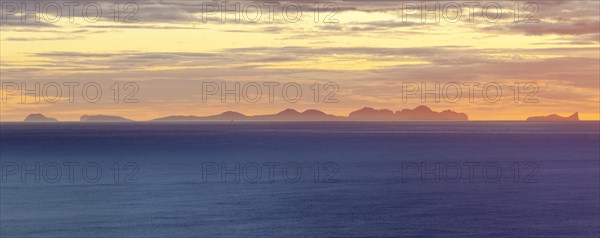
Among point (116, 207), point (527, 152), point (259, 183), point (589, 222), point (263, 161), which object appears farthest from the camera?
point (527, 152)

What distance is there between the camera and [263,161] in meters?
149

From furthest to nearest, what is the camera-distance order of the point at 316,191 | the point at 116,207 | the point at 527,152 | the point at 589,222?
the point at 527,152, the point at 316,191, the point at 116,207, the point at 589,222

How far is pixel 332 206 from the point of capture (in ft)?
266

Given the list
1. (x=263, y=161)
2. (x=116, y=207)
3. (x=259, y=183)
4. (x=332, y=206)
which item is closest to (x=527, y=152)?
(x=263, y=161)

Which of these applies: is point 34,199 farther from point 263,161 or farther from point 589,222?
point 263,161

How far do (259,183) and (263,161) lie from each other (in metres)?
46.0

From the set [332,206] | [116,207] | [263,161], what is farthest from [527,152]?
[116,207]

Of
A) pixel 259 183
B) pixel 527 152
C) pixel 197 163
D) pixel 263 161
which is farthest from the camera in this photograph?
pixel 527 152

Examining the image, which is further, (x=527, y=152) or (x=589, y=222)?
(x=527, y=152)

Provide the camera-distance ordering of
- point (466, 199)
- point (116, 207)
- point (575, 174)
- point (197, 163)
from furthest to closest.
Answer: point (197, 163) → point (575, 174) → point (466, 199) → point (116, 207)

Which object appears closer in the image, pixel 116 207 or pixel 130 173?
pixel 116 207

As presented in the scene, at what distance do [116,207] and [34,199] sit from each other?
9.63 metres

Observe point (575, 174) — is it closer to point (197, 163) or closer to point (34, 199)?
point (197, 163)

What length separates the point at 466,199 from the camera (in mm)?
87062
